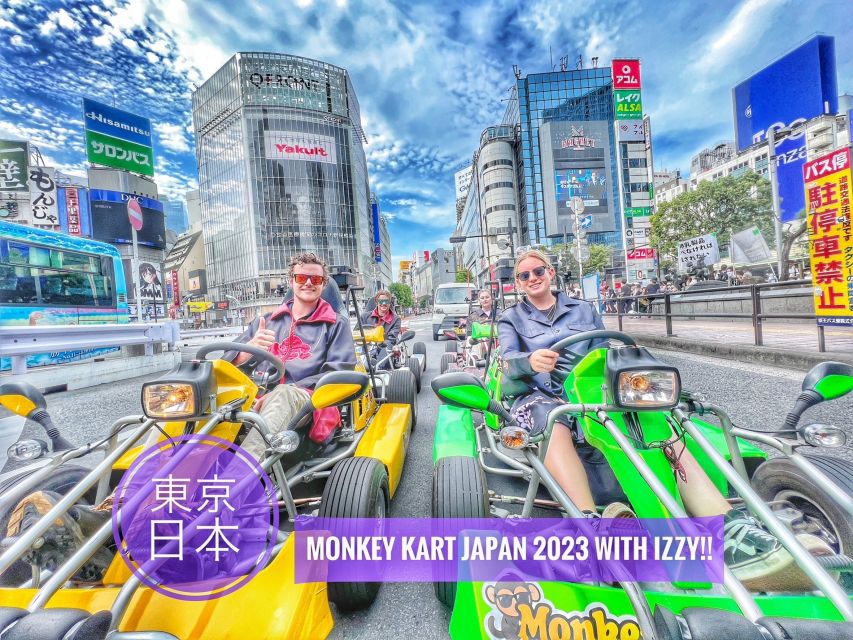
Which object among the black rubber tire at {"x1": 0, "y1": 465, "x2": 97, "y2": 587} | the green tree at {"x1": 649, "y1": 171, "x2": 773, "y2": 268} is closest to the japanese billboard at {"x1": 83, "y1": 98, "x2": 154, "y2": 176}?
the black rubber tire at {"x1": 0, "y1": 465, "x2": 97, "y2": 587}

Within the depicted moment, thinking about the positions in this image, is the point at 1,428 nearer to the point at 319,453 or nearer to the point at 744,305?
the point at 319,453

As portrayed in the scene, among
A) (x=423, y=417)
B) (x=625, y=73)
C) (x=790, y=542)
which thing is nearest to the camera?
(x=790, y=542)

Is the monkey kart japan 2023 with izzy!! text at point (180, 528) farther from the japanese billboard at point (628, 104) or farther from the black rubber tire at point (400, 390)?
the japanese billboard at point (628, 104)

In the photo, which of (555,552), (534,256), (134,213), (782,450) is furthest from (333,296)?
(134,213)

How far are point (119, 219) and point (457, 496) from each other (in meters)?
35.9

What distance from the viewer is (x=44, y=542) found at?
1.10 m

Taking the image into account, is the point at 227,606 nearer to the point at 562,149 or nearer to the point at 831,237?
the point at 831,237

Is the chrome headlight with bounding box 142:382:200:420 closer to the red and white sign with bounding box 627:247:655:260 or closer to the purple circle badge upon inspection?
the purple circle badge

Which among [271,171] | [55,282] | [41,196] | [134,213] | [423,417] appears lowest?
[423,417]

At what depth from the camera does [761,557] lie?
1.03 metres

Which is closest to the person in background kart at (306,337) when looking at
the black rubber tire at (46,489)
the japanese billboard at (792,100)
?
the black rubber tire at (46,489)

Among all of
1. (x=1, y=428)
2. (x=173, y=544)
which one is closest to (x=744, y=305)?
(x=173, y=544)

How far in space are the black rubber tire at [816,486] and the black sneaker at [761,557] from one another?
6.6 inches

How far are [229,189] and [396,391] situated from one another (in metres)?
53.8
